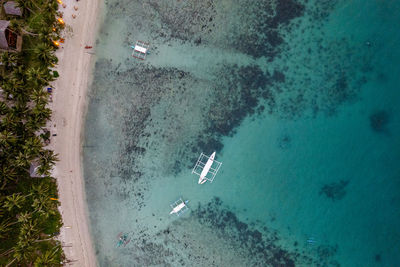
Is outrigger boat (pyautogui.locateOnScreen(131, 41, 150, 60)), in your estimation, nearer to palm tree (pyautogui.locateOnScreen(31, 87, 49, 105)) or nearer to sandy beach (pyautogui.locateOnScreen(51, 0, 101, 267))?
sandy beach (pyautogui.locateOnScreen(51, 0, 101, 267))

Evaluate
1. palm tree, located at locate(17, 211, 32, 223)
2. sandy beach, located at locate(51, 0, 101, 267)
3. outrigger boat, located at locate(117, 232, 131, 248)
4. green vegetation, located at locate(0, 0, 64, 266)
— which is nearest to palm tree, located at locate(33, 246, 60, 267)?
green vegetation, located at locate(0, 0, 64, 266)

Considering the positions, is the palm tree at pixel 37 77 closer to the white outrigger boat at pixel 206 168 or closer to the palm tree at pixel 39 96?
the palm tree at pixel 39 96

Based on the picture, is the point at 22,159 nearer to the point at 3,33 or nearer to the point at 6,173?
the point at 6,173

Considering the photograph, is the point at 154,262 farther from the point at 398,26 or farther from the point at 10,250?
the point at 398,26

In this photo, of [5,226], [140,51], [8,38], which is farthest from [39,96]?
[5,226]

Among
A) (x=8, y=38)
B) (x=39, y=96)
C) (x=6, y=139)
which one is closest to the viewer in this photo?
(x=6, y=139)

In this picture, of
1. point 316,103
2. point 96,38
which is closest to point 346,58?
point 316,103

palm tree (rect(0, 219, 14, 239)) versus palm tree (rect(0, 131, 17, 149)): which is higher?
palm tree (rect(0, 131, 17, 149))

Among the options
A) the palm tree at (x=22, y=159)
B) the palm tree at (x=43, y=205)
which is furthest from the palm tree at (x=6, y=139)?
the palm tree at (x=43, y=205)
